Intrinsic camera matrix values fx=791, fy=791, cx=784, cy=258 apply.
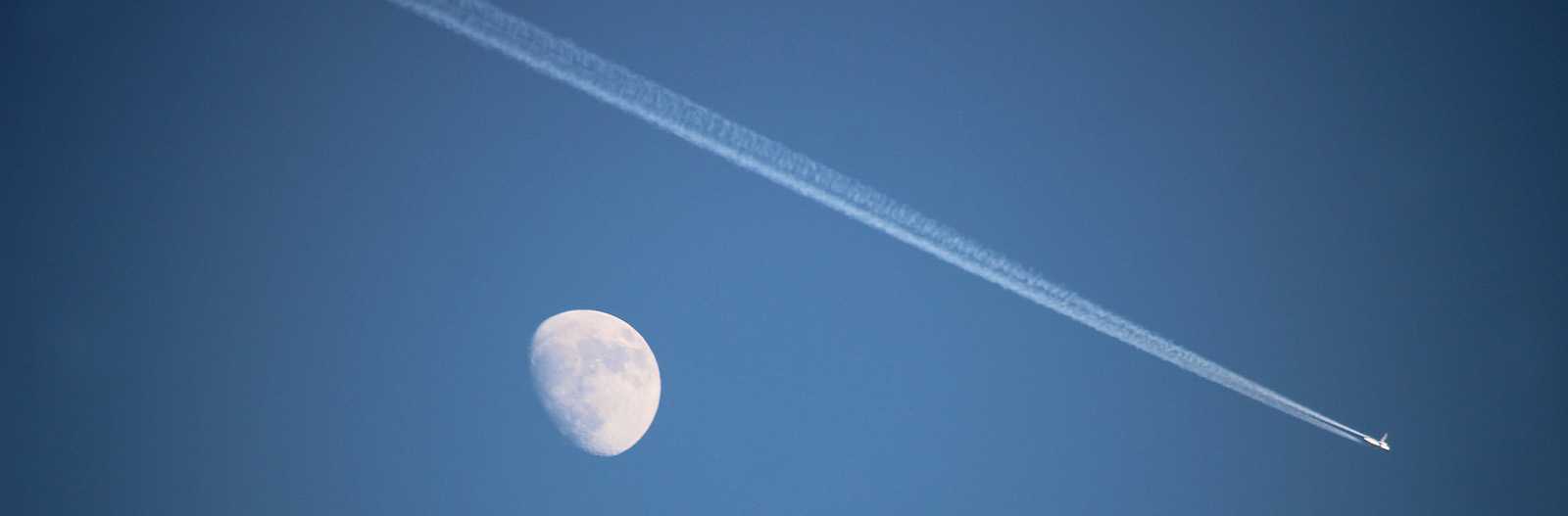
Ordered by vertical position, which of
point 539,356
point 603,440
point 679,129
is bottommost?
point 603,440

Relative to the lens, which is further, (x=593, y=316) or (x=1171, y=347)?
(x=1171, y=347)

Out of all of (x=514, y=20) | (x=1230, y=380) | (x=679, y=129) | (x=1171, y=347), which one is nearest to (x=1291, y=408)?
(x=1230, y=380)

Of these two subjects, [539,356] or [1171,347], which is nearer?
[539,356]

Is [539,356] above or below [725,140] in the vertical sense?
below

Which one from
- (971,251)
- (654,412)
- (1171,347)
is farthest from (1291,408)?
(654,412)

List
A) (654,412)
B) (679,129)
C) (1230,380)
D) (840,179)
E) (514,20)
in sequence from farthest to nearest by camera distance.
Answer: (1230,380) → (654,412) → (840,179) → (679,129) → (514,20)

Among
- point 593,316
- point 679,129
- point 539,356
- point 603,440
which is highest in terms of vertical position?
point 679,129

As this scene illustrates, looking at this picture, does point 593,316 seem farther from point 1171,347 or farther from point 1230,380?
point 1230,380

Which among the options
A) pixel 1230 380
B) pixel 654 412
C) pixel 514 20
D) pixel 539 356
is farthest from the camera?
pixel 1230 380

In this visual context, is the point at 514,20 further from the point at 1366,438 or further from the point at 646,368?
the point at 1366,438
